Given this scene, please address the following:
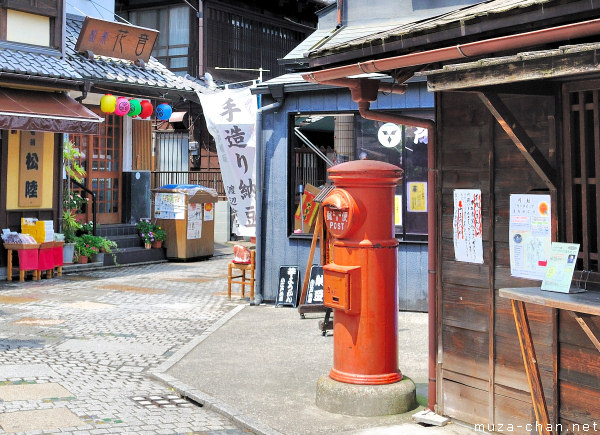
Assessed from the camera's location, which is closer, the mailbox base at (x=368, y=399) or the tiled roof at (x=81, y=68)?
the mailbox base at (x=368, y=399)

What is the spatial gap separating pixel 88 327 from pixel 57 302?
2550 millimetres

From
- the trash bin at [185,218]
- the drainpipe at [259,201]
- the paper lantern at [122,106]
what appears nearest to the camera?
the drainpipe at [259,201]

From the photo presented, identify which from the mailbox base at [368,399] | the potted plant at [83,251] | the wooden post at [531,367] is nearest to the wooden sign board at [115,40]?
the potted plant at [83,251]

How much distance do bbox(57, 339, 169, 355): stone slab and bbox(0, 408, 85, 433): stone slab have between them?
273cm

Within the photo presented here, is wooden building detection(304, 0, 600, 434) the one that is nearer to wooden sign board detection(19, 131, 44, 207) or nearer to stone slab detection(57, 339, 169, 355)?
stone slab detection(57, 339, 169, 355)

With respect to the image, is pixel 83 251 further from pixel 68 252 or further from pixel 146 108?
pixel 146 108

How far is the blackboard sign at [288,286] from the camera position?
13.2 m

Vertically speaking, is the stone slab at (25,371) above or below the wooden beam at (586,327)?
below

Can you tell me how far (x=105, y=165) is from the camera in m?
21.9

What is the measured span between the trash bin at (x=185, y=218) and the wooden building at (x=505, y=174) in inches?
554

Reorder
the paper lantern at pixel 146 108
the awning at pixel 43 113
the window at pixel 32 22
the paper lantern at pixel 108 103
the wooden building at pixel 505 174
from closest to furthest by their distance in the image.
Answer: the wooden building at pixel 505 174, the awning at pixel 43 113, the window at pixel 32 22, the paper lantern at pixel 108 103, the paper lantern at pixel 146 108

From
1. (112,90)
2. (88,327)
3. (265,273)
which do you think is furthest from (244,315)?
(112,90)

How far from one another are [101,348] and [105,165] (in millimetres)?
12467

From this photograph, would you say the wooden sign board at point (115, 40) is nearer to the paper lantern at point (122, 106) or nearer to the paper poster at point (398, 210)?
the paper lantern at point (122, 106)
